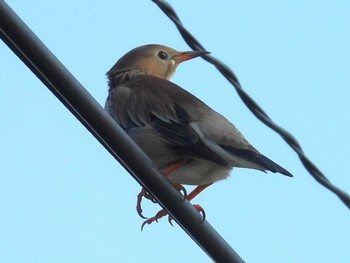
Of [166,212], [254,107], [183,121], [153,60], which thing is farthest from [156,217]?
[153,60]

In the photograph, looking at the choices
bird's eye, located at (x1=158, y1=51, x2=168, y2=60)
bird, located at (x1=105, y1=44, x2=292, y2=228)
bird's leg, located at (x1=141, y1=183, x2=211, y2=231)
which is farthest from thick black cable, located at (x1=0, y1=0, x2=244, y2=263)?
bird's eye, located at (x1=158, y1=51, x2=168, y2=60)

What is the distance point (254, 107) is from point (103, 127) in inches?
40.7

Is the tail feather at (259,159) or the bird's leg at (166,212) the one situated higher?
the bird's leg at (166,212)

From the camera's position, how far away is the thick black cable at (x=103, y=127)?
8.77 ft

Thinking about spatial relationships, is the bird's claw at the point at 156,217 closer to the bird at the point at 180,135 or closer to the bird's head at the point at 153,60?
the bird at the point at 180,135

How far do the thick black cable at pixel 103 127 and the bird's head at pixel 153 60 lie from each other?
3.96m

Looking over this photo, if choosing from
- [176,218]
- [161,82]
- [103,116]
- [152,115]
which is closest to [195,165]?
[152,115]

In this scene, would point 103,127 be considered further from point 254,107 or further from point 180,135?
point 180,135

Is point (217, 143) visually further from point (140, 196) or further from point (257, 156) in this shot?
point (140, 196)

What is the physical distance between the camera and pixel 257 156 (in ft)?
15.8

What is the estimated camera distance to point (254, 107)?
12.3 ft

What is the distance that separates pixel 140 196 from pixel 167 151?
46 cm

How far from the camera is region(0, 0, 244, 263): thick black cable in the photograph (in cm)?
267

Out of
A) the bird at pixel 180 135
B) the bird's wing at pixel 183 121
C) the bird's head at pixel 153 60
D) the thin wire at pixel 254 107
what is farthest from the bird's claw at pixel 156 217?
the bird's head at pixel 153 60
